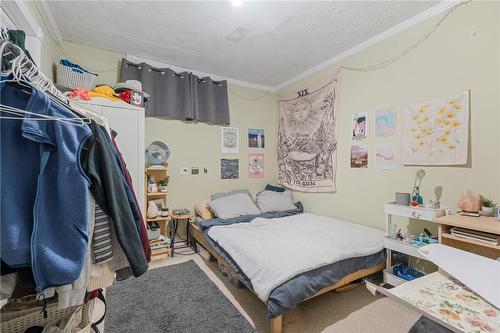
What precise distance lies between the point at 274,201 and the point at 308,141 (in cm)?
108

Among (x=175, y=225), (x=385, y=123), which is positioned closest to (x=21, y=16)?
(x=175, y=225)

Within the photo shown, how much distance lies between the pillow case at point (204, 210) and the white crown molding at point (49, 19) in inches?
103

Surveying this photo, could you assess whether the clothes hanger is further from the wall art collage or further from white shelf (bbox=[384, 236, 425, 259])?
the wall art collage

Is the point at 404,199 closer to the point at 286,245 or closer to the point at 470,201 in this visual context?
the point at 470,201

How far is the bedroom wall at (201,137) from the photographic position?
2.88 m

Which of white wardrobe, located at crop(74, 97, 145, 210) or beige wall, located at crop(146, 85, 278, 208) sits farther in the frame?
beige wall, located at crop(146, 85, 278, 208)

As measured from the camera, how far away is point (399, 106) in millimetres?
2379

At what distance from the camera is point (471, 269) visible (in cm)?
99

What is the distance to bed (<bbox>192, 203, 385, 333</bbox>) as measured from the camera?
1.51m

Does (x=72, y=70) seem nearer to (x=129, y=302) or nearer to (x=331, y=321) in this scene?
(x=129, y=302)

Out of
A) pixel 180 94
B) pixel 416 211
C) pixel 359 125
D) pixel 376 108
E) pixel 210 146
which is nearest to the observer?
pixel 416 211

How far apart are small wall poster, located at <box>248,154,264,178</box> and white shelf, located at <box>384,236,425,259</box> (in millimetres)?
2296

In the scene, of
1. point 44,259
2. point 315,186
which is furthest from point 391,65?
point 44,259

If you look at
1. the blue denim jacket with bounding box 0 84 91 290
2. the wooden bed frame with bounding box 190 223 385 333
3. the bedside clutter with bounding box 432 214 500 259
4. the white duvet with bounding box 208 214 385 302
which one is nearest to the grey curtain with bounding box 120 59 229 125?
the wooden bed frame with bounding box 190 223 385 333
